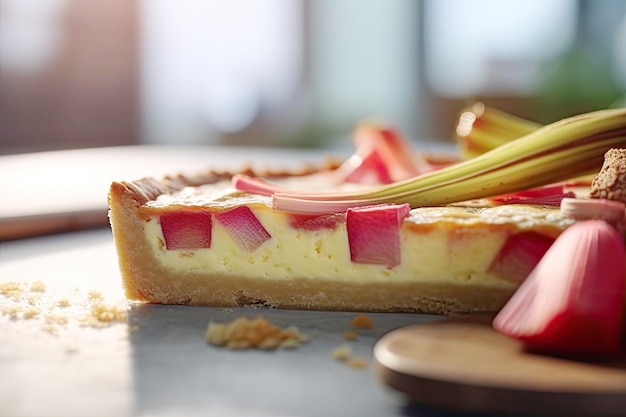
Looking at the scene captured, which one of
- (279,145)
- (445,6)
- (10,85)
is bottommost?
(279,145)

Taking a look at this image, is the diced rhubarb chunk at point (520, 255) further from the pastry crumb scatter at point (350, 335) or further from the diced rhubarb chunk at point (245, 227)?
the diced rhubarb chunk at point (245, 227)

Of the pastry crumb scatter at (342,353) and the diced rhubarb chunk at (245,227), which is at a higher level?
the diced rhubarb chunk at (245,227)

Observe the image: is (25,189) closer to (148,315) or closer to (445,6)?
(148,315)

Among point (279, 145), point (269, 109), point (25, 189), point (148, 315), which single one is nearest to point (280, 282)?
point (148, 315)

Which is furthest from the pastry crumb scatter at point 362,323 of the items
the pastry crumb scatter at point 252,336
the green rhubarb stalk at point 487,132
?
the green rhubarb stalk at point 487,132

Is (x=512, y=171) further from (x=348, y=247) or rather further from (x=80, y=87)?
(x=80, y=87)

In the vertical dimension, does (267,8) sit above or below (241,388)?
above

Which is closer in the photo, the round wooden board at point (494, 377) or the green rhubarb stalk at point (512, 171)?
the round wooden board at point (494, 377)
